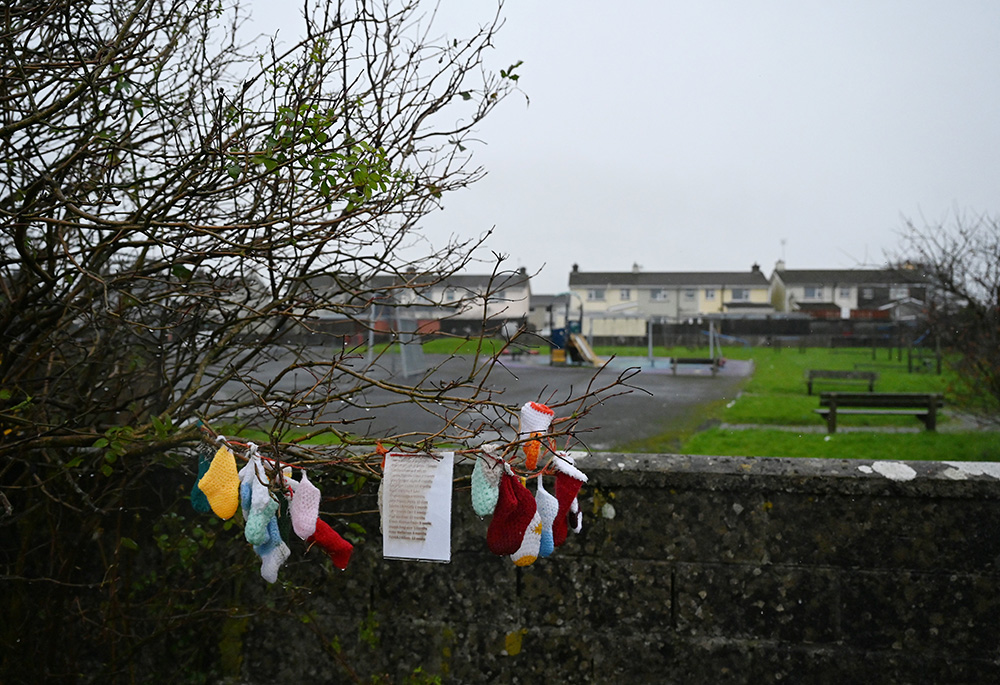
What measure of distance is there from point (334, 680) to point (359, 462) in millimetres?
1321

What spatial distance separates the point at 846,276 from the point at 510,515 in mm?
41358

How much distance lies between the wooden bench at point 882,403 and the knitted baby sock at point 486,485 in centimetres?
906

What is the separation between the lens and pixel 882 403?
10.6m

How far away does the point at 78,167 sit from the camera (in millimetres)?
3104

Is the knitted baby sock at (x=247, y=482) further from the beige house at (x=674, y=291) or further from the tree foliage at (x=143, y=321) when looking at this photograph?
the beige house at (x=674, y=291)

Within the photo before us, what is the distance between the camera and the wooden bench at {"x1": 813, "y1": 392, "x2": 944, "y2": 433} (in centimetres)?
1037

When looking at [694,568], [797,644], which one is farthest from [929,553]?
[694,568]

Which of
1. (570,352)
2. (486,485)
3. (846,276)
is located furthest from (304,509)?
(846,276)

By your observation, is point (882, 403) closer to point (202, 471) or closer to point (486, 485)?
point (486, 485)

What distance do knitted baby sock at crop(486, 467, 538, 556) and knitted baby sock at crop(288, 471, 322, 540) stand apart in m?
0.53

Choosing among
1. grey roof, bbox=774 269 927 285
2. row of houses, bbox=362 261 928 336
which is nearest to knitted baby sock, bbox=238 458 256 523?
grey roof, bbox=774 269 927 285

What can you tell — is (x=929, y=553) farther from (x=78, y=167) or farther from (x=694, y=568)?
(x=78, y=167)

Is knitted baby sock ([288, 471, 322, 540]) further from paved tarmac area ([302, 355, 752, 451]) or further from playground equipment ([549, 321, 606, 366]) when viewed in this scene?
playground equipment ([549, 321, 606, 366])

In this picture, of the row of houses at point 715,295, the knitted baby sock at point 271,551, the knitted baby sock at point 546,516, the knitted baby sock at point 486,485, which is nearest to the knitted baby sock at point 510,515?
the knitted baby sock at point 486,485
